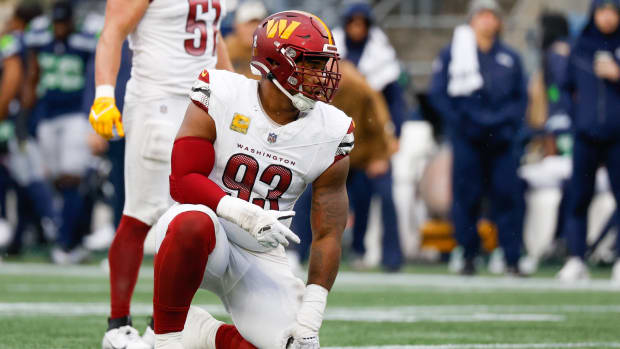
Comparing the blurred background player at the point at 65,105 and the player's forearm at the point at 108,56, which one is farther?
the blurred background player at the point at 65,105

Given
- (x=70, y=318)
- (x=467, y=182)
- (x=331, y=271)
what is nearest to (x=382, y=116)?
(x=467, y=182)

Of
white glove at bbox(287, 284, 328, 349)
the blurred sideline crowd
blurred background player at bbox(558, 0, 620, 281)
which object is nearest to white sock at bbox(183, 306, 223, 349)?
white glove at bbox(287, 284, 328, 349)

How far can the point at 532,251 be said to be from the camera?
38.9 feet

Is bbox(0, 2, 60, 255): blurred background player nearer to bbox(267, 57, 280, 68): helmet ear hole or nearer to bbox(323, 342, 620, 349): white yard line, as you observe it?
bbox(323, 342, 620, 349): white yard line

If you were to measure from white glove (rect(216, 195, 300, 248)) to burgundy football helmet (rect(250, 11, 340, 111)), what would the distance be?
44 cm

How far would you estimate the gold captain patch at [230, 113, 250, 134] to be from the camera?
13.1 feet

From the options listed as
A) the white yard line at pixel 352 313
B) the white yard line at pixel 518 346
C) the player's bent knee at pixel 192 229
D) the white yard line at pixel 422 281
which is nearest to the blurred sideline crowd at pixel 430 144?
the white yard line at pixel 422 281

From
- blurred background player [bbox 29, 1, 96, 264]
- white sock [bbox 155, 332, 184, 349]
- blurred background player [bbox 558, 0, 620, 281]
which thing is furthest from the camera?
blurred background player [bbox 29, 1, 96, 264]

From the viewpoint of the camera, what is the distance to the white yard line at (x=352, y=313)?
238 inches

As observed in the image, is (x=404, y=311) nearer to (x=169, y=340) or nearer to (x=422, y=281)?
(x=422, y=281)

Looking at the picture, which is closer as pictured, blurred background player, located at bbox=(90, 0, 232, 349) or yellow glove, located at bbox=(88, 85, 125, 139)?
yellow glove, located at bbox=(88, 85, 125, 139)

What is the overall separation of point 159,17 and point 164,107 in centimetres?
37

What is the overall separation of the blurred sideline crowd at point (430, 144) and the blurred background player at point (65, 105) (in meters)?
0.01

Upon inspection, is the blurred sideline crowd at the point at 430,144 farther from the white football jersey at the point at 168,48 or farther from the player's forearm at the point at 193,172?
the player's forearm at the point at 193,172
